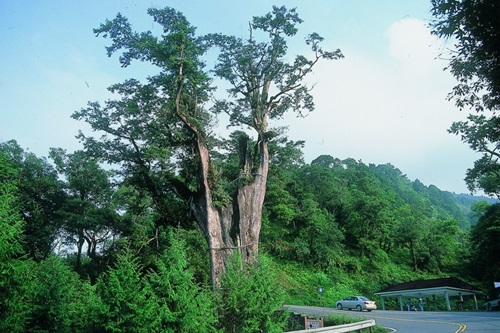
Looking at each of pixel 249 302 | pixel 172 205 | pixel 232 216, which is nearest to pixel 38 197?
pixel 172 205

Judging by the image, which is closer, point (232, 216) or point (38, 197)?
point (232, 216)

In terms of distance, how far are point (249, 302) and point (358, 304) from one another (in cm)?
2191

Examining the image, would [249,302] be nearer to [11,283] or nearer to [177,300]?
[177,300]

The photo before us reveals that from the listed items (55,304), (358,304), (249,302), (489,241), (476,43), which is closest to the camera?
(476,43)

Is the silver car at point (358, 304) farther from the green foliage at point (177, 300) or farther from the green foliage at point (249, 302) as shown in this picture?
the green foliage at point (177, 300)

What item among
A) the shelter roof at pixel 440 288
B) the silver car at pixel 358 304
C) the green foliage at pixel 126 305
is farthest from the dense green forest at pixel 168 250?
the shelter roof at pixel 440 288

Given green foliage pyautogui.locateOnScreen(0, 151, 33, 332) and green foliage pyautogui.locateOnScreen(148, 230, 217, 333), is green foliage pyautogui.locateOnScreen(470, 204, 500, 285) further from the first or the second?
green foliage pyautogui.locateOnScreen(0, 151, 33, 332)

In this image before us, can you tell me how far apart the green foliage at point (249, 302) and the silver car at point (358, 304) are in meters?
20.0

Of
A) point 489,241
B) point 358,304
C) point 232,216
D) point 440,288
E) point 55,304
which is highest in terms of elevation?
point 489,241

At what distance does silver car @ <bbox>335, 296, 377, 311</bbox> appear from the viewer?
1171 inches

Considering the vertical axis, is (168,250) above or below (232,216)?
below

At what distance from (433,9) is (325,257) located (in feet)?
141

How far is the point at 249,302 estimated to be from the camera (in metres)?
11.5

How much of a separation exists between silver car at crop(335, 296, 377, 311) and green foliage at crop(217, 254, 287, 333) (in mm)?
20045
